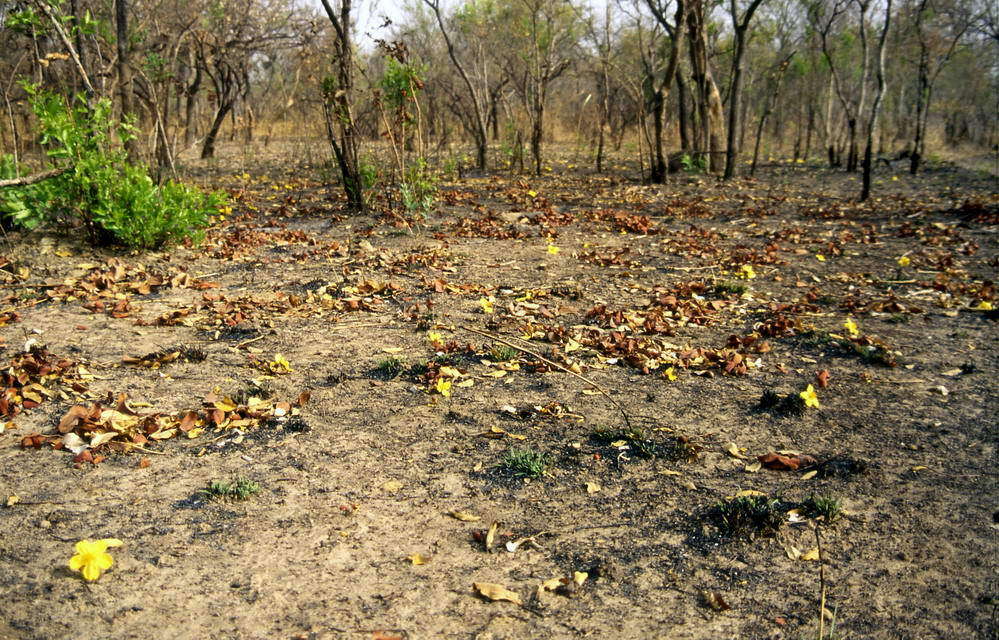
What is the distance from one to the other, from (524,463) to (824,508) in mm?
1172

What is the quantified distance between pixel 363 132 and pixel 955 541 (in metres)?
15.1

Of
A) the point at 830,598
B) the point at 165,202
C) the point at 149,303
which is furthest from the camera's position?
→ the point at 165,202

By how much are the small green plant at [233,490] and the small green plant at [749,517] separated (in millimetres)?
1791

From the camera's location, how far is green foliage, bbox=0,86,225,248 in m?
5.25

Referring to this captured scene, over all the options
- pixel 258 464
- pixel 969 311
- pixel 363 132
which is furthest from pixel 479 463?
pixel 363 132

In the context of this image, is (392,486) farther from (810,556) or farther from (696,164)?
(696,164)

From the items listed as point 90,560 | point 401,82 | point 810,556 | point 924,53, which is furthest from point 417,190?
point 924,53

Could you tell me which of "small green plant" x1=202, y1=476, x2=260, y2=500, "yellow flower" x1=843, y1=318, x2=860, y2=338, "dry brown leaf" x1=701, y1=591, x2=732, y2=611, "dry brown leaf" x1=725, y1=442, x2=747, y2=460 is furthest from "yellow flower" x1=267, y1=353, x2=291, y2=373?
"yellow flower" x1=843, y1=318, x2=860, y2=338

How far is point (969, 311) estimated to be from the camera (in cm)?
497

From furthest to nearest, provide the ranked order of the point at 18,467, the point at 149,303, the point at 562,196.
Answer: the point at 562,196 → the point at 149,303 → the point at 18,467

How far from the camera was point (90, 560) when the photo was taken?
2.15m

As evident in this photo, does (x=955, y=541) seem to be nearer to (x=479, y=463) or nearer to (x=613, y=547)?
(x=613, y=547)

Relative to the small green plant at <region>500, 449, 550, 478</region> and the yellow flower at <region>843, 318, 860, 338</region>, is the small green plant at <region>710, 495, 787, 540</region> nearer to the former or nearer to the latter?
the small green plant at <region>500, 449, 550, 478</region>

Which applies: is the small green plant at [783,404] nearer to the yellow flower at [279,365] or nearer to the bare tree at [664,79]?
the yellow flower at [279,365]
